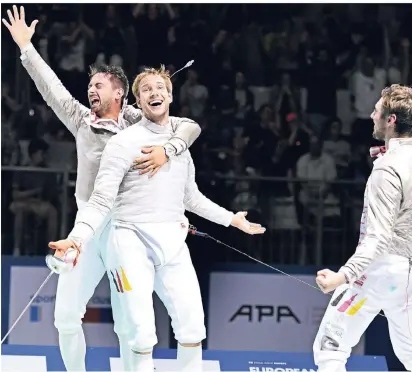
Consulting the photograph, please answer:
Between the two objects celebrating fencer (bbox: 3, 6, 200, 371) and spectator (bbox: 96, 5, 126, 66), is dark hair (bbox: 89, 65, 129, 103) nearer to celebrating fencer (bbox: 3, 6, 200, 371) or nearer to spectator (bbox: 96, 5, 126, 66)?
celebrating fencer (bbox: 3, 6, 200, 371)

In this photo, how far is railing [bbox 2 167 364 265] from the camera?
6.73 m

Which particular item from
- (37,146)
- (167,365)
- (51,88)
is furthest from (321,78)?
(51,88)

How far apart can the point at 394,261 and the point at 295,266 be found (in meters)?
2.52

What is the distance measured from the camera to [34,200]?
6848 millimetres

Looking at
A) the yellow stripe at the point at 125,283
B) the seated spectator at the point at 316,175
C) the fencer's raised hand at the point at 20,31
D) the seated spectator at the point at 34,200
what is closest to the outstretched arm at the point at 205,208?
the yellow stripe at the point at 125,283

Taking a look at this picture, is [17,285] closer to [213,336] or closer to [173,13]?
[213,336]

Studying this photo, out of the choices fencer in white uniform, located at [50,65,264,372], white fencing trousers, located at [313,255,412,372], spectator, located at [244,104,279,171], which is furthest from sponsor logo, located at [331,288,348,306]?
spectator, located at [244,104,279,171]

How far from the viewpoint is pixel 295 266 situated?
651 centimetres

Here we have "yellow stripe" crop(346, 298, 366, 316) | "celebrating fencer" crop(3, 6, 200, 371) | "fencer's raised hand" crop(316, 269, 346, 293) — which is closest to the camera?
"fencer's raised hand" crop(316, 269, 346, 293)

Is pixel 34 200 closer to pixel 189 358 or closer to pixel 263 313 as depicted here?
pixel 263 313

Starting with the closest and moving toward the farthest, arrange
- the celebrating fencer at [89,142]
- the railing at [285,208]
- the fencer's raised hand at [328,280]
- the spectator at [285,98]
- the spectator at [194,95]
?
the fencer's raised hand at [328,280], the celebrating fencer at [89,142], the railing at [285,208], the spectator at [194,95], the spectator at [285,98]

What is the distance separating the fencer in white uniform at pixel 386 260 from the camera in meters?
3.88

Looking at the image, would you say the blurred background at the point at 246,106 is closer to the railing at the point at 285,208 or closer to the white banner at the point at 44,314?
the railing at the point at 285,208

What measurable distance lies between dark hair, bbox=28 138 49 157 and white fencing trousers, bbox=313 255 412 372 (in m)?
3.56
